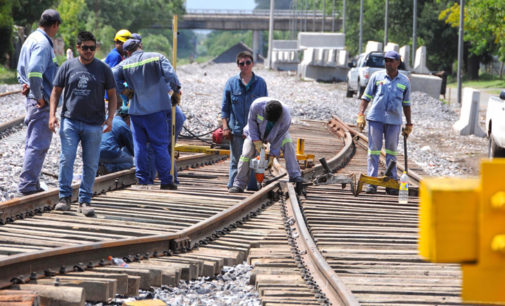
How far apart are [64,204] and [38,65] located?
1.49m

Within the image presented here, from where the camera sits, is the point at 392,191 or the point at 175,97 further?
the point at 392,191

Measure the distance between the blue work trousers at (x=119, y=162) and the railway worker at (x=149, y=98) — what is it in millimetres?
983

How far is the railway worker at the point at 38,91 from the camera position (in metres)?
8.87

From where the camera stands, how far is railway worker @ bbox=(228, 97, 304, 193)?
9703mm

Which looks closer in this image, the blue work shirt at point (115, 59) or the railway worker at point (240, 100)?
the railway worker at point (240, 100)

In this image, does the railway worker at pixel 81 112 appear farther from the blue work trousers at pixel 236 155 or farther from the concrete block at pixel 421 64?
the concrete block at pixel 421 64

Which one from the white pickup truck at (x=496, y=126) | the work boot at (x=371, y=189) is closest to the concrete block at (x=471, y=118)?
the white pickup truck at (x=496, y=126)

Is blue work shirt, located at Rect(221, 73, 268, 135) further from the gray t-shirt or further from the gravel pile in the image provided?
the gray t-shirt

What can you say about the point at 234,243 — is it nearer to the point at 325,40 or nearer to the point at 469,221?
the point at 469,221

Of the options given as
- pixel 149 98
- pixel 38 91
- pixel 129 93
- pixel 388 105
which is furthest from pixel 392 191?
pixel 38 91

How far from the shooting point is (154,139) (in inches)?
403

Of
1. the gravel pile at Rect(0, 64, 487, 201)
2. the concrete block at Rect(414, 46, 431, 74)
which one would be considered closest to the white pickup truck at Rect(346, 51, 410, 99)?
the gravel pile at Rect(0, 64, 487, 201)

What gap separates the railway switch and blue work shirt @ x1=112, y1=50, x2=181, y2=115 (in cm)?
783

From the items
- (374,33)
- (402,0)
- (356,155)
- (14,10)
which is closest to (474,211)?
(356,155)
